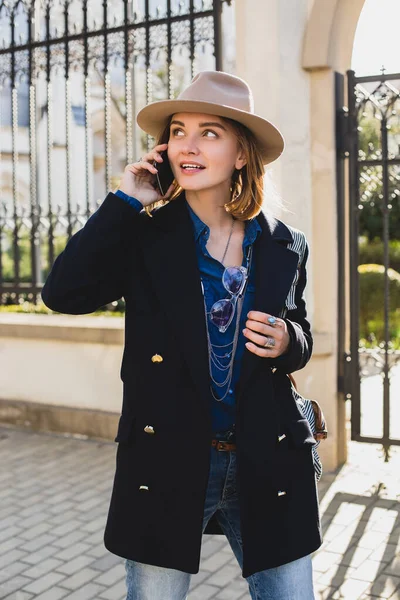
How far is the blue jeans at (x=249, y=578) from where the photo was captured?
87.7 inches

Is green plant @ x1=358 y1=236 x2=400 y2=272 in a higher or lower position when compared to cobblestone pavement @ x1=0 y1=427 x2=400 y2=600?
higher

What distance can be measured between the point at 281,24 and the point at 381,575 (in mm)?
3375

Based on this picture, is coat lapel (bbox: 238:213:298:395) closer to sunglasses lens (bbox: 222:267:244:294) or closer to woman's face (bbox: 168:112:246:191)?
sunglasses lens (bbox: 222:267:244:294)

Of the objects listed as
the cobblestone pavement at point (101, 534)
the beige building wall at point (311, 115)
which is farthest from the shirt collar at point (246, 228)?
the beige building wall at point (311, 115)

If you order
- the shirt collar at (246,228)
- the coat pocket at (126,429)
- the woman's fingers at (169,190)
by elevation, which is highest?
the woman's fingers at (169,190)

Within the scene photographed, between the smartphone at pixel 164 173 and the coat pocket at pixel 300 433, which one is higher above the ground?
the smartphone at pixel 164 173

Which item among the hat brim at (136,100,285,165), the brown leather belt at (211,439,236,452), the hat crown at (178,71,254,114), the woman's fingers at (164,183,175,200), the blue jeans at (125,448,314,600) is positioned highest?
the hat crown at (178,71,254,114)

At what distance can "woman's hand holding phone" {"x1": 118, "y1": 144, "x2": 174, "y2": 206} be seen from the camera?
2.33 metres

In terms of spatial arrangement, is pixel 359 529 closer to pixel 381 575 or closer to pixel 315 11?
pixel 381 575

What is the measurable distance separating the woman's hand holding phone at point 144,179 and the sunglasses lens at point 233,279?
302mm

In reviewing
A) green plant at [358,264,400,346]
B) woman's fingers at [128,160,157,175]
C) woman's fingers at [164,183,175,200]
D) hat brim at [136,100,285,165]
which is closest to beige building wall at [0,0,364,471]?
hat brim at [136,100,285,165]

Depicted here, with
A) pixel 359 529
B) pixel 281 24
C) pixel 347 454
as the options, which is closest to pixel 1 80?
pixel 281 24

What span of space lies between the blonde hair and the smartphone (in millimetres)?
25

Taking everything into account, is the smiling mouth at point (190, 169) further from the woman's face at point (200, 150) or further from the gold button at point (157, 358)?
the gold button at point (157, 358)
